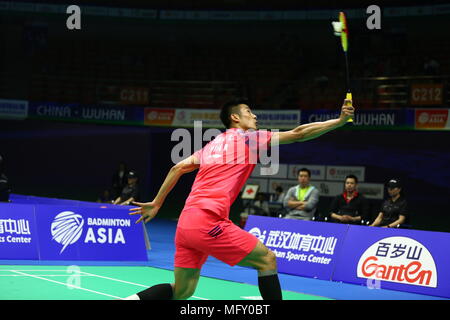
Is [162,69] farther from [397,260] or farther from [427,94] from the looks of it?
[397,260]

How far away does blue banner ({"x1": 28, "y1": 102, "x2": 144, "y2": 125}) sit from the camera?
68.6 ft

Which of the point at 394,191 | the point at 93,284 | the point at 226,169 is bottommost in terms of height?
the point at 93,284

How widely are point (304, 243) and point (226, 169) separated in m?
5.83

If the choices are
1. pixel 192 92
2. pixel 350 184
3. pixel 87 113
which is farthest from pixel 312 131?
pixel 192 92

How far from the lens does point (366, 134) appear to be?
19.0m

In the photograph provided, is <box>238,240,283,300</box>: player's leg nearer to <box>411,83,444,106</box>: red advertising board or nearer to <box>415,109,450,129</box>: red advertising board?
<box>415,109,450,129</box>: red advertising board

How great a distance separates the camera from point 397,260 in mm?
9453

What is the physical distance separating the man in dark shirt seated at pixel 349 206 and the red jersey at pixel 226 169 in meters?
6.53

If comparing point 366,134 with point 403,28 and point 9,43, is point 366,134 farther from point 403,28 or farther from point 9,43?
point 9,43

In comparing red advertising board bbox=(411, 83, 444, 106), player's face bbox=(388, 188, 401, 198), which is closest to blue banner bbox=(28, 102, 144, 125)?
red advertising board bbox=(411, 83, 444, 106)

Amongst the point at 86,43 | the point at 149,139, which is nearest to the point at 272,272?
the point at 149,139
